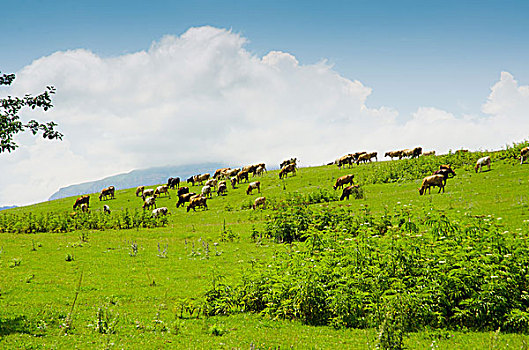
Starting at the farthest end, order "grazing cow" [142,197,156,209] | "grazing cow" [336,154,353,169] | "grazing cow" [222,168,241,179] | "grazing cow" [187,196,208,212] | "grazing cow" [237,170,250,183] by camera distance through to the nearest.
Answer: "grazing cow" [222,168,241,179] < "grazing cow" [237,170,250,183] < "grazing cow" [336,154,353,169] < "grazing cow" [142,197,156,209] < "grazing cow" [187,196,208,212]

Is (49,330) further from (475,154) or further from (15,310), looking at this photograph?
(475,154)

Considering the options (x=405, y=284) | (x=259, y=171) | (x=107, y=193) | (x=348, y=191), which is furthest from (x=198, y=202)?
(x=405, y=284)

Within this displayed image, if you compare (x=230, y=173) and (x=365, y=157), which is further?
(x=230, y=173)

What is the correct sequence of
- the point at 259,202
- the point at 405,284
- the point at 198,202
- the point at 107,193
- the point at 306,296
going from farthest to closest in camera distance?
the point at 107,193 < the point at 198,202 < the point at 259,202 < the point at 306,296 < the point at 405,284

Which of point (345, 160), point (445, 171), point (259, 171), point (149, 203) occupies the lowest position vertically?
point (149, 203)

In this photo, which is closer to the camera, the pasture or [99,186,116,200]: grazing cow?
the pasture

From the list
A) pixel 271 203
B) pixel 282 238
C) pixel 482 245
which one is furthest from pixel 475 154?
→ pixel 482 245

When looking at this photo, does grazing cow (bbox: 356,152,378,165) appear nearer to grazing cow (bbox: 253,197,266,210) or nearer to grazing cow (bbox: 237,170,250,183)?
grazing cow (bbox: 237,170,250,183)

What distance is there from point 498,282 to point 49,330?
40.6 ft

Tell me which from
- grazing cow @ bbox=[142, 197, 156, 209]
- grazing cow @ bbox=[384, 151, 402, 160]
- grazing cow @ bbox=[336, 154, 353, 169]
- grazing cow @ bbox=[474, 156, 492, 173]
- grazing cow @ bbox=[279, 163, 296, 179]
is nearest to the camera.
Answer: grazing cow @ bbox=[474, 156, 492, 173]

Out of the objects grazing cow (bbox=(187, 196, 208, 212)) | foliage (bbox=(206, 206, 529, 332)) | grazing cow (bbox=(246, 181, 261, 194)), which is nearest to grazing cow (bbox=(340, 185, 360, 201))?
grazing cow (bbox=(246, 181, 261, 194))

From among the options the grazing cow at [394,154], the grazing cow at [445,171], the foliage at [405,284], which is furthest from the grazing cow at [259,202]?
the grazing cow at [394,154]

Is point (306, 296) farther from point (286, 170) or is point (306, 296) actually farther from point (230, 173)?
point (230, 173)

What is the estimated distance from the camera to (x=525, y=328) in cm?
838
